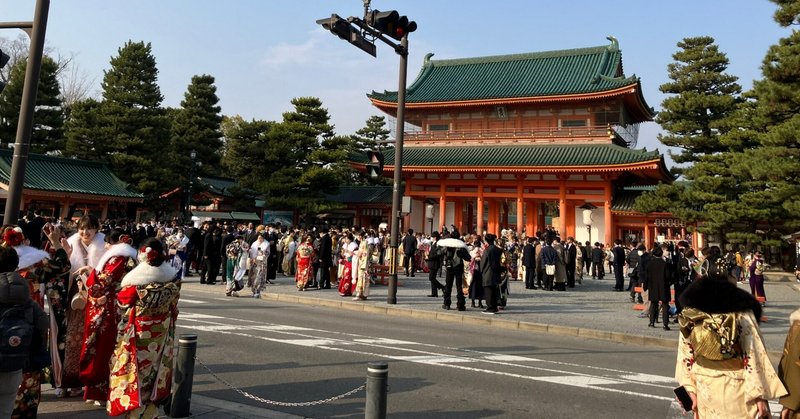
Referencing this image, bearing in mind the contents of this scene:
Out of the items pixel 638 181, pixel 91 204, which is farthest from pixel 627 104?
pixel 91 204

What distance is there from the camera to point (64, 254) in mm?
5164

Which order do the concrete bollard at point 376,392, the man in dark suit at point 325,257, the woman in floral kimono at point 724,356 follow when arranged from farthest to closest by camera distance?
the man in dark suit at point 325,257 → the concrete bollard at point 376,392 → the woman in floral kimono at point 724,356

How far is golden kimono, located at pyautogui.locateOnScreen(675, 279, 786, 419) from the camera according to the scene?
3.47 meters

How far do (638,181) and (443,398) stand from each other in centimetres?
3034

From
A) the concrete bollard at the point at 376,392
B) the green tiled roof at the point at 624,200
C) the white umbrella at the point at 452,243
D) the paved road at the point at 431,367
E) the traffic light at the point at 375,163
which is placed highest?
the green tiled roof at the point at 624,200

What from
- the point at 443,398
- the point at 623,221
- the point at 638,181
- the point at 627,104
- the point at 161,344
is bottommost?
the point at 443,398

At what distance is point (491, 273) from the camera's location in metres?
12.8

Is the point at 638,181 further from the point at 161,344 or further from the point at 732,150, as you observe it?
the point at 161,344

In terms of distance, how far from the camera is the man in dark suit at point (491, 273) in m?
12.8

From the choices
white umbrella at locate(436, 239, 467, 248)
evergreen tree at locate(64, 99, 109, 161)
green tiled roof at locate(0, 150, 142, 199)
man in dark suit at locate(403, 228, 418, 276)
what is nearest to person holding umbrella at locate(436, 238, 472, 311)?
white umbrella at locate(436, 239, 467, 248)

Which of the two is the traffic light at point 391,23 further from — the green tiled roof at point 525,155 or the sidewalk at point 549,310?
the green tiled roof at point 525,155

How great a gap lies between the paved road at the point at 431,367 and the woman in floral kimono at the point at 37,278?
1657mm

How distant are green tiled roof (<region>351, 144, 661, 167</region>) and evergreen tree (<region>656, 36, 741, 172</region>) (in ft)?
7.77

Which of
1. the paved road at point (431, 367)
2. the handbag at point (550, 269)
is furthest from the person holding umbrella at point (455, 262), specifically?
the handbag at point (550, 269)
